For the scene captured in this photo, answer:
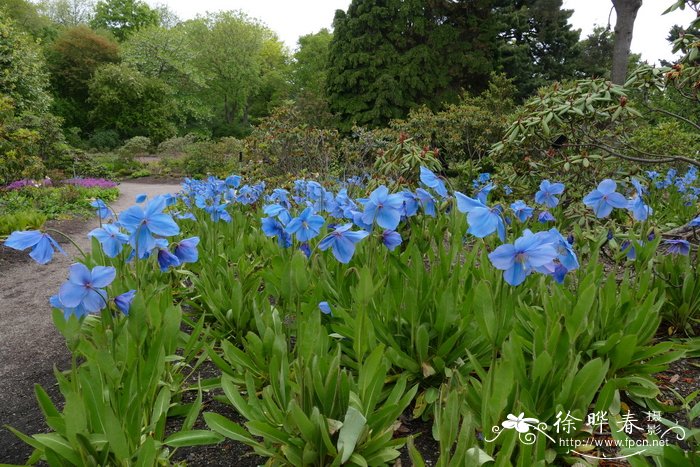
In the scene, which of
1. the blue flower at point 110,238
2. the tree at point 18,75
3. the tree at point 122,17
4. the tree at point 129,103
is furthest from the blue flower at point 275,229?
the tree at point 122,17

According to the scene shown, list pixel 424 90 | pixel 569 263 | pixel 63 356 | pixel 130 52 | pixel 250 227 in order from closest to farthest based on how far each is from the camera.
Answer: pixel 569 263 < pixel 63 356 < pixel 250 227 < pixel 424 90 < pixel 130 52

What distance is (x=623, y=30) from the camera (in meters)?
10.7

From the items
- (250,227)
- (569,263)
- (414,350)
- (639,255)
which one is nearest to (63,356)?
(250,227)

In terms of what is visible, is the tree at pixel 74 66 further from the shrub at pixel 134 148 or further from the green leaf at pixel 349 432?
the green leaf at pixel 349 432

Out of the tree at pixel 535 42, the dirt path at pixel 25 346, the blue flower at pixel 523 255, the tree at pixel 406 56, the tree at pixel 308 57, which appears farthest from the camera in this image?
the tree at pixel 308 57

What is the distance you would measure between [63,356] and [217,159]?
615 inches

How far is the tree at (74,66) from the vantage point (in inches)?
1148

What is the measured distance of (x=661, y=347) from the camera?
78.9 inches

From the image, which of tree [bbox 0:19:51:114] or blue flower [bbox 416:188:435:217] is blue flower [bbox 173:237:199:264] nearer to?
blue flower [bbox 416:188:435:217]

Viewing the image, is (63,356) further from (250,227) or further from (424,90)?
(424,90)

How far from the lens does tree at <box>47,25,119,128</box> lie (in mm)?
29172

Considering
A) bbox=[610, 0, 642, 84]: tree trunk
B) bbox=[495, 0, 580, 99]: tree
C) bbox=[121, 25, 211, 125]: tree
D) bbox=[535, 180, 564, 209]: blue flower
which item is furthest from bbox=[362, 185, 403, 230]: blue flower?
bbox=[121, 25, 211, 125]: tree

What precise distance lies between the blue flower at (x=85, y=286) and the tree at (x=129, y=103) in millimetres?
28353

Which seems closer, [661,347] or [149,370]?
[149,370]
